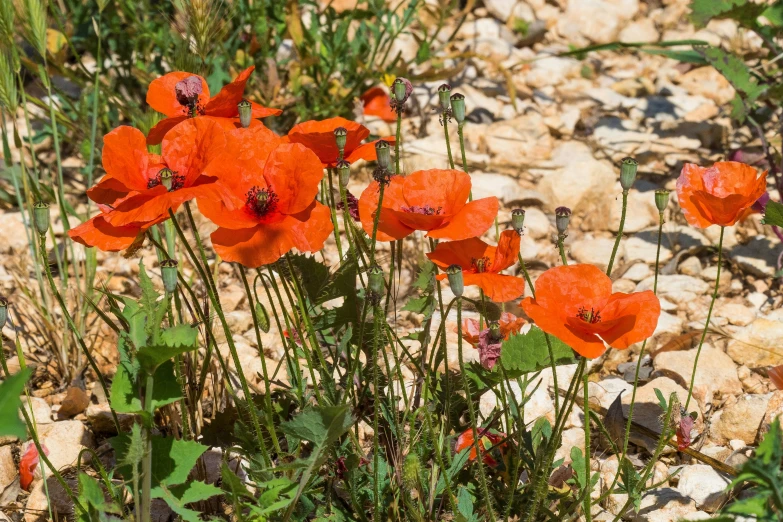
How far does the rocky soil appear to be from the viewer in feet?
7.00

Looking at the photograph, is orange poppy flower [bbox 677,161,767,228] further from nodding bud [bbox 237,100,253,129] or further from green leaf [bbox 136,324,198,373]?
green leaf [bbox 136,324,198,373]

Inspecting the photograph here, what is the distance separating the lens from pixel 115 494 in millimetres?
1586

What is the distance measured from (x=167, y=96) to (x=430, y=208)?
58 cm

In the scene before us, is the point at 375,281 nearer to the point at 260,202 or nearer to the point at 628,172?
the point at 260,202

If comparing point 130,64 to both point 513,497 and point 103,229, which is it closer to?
point 103,229

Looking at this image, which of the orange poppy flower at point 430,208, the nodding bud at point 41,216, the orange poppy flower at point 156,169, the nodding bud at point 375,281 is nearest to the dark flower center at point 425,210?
the orange poppy flower at point 430,208

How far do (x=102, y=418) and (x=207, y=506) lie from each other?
476 mm

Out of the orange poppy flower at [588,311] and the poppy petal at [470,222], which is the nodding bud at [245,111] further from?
the orange poppy flower at [588,311]

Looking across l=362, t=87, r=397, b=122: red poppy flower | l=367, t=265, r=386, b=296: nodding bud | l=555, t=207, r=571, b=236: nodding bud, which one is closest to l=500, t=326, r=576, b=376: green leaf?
l=555, t=207, r=571, b=236: nodding bud

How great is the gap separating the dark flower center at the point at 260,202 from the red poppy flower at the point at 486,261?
0.95 ft

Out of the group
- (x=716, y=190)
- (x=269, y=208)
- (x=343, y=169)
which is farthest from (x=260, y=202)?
(x=716, y=190)

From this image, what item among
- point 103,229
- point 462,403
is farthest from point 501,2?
point 103,229

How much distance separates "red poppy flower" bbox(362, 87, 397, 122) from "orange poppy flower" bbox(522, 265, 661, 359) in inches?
90.0

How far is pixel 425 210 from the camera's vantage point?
1.65 meters
